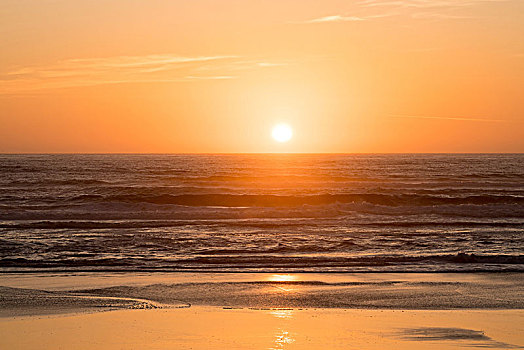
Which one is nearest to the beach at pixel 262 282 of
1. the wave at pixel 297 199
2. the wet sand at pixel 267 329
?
the wet sand at pixel 267 329

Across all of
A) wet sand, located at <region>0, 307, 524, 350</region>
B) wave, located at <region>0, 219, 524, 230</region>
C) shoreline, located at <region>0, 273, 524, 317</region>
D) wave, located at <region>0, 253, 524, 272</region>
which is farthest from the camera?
wave, located at <region>0, 219, 524, 230</region>

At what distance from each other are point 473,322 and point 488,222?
19591 millimetres

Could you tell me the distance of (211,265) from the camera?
1580 centimetres

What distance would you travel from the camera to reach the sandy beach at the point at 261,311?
803cm

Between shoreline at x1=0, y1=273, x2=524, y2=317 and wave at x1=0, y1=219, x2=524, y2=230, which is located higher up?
wave at x1=0, y1=219, x2=524, y2=230

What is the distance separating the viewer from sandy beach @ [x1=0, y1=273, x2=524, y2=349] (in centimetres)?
803

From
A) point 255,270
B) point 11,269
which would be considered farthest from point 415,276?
point 11,269

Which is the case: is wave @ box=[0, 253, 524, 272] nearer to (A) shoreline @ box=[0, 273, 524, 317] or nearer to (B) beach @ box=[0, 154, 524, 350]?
(B) beach @ box=[0, 154, 524, 350]

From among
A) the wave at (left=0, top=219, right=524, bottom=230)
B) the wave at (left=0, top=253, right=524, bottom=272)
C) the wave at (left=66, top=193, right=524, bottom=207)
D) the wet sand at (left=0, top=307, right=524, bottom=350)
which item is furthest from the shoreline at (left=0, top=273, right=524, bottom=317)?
the wave at (left=66, top=193, right=524, bottom=207)

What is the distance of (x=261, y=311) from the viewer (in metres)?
10.0

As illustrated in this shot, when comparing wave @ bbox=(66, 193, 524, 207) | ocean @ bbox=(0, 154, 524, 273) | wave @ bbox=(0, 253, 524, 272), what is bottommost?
wave @ bbox=(0, 253, 524, 272)

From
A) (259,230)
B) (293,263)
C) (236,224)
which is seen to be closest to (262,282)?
(293,263)

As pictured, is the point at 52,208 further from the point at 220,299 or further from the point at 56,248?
the point at 220,299

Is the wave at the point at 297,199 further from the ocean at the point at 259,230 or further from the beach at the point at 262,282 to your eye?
the beach at the point at 262,282
